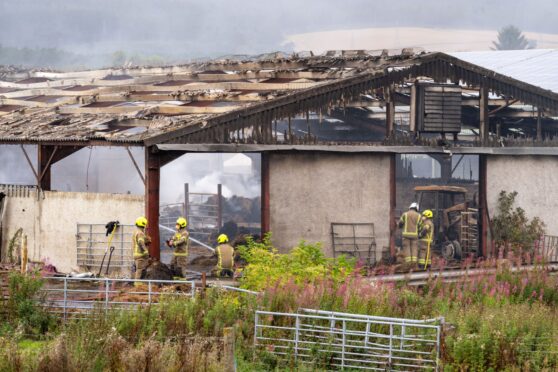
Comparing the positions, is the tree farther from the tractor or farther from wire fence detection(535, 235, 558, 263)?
wire fence detection(535, 235, 558, 263)

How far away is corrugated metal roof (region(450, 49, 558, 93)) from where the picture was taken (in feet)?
129

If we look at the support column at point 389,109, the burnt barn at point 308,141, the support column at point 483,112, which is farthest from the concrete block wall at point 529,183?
the support column at point 389,109

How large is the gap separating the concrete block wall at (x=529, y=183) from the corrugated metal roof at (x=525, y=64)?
924 cm

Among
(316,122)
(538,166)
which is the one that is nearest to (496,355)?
(538,166)

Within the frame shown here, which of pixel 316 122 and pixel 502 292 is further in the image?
pixel 316 122

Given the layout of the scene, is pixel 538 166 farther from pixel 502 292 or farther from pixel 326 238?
pixel 502 292

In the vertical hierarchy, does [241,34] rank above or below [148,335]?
above

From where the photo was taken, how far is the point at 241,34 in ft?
479

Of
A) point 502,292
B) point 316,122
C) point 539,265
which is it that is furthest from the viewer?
point 316,122

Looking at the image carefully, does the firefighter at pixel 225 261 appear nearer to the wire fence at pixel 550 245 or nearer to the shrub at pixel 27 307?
the shrub at pixel 27 307

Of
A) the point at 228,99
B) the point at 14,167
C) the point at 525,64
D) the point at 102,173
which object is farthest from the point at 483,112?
the point at 14,167

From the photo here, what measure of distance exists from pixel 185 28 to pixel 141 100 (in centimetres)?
11746

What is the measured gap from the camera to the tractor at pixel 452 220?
28.3m

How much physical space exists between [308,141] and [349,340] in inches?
388
